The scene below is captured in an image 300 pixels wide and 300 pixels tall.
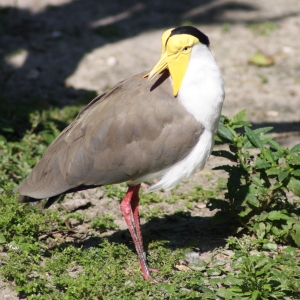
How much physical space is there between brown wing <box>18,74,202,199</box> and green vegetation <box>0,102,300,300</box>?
1.49 feet

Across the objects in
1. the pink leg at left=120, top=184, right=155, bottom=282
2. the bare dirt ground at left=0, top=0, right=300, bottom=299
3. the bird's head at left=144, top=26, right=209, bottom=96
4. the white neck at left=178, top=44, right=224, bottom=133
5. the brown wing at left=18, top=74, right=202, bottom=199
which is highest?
the bird's head at left=144, top=26, right=209, bottom=96

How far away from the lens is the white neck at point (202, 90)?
448 cm

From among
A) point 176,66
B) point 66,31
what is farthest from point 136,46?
point 176,66

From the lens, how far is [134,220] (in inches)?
198

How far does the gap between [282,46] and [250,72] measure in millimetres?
Result: 1081

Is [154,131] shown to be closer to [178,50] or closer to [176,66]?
[176,66]

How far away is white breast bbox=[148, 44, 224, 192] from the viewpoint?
4491mm

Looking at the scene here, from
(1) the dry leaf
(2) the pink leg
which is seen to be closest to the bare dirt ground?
(2) the pink leg

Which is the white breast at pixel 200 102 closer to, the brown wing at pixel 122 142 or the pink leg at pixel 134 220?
the brown wing at pixel 122 142

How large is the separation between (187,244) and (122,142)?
44.4 inches

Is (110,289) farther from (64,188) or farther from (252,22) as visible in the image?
(252,22)

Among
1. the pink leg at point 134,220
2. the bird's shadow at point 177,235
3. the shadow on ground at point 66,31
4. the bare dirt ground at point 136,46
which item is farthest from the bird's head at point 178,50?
the shadow on ground at point 66,31

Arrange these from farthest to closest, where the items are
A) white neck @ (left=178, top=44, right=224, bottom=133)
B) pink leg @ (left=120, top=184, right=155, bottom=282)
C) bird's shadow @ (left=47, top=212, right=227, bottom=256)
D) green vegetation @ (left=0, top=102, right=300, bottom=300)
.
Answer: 1. bird's shadow @ (left=47, top=212, right=227, bottom=256)
2. pink leg @ (left=120, top=184, right=155, bottom=282)
3. white neck @ (left=178, top=44, right=224, bottom=133)
4. green vegetation @ (left=0, top=102, right=300, bottom=300)

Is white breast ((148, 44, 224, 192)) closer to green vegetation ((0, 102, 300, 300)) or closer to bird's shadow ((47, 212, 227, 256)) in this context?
green vegetation ((0, 102, 300, 300))
